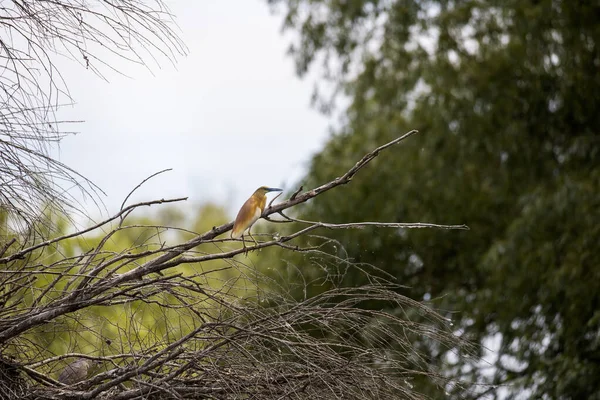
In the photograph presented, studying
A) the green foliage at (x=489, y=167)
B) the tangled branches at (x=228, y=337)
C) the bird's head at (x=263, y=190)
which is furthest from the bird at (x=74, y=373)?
the green foliage at (x=489, y=167)

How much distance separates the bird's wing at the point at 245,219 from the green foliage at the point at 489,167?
3.71 m

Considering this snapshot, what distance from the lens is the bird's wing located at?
8.55 ft

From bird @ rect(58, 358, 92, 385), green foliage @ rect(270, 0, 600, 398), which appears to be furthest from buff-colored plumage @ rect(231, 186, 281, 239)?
green foliage @ rect(270, 0, 600, 398)

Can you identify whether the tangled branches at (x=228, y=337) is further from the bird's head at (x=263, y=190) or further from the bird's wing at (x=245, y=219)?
the bird's head at (x=263, y=190)

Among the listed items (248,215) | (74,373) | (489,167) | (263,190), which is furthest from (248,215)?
(489,167)

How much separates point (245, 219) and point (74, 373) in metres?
0.71

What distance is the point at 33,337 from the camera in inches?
109

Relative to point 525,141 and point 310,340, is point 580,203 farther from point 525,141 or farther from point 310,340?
point 310,340

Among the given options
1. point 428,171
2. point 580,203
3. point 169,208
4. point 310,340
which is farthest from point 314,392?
point 169,208

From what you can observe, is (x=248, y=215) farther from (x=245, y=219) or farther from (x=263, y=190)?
(x=263, y=190)

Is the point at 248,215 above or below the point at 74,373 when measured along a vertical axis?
above

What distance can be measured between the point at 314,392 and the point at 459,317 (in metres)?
5.40

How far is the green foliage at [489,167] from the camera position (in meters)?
6.72

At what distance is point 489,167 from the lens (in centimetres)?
792
